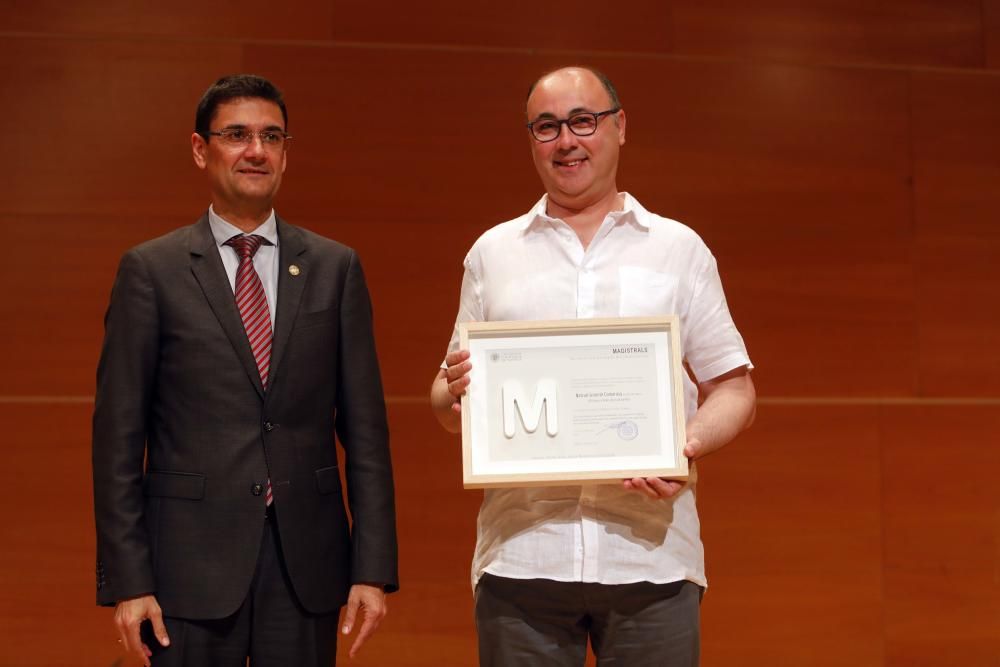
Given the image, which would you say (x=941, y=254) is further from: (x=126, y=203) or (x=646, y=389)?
(x=126, y=203)

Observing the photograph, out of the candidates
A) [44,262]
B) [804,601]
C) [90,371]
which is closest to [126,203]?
[44,262]

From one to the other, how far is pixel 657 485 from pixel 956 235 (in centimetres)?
213

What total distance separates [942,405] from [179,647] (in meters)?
2.48

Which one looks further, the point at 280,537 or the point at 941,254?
the point at 941,254

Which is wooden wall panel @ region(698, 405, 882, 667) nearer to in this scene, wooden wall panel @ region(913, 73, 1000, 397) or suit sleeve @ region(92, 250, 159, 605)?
wooden wall panel @ region(913, 73, 1000, 397)

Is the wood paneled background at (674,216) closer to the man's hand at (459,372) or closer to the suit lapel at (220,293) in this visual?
the suit lapel at (220,293)

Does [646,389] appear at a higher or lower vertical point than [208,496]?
higher

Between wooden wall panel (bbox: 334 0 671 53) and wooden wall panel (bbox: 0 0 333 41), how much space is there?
99 mm

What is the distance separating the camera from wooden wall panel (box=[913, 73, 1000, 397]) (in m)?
3.31

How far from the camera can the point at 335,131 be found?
10.3 ft

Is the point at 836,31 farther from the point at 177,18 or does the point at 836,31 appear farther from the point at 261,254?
the point at 261,254

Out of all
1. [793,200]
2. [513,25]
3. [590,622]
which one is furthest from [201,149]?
[793,200]

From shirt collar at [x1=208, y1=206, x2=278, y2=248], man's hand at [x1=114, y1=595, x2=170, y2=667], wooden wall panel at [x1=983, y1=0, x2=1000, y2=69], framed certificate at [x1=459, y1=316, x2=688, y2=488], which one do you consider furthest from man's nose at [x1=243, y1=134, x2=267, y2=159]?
wooden wall panel at [x1=983, y1=0, x2=1000, y2=69]

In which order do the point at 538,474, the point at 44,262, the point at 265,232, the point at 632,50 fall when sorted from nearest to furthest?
the point at 538,474 < the point at 265,232 < the point at 44,262 < the point at 632,50
